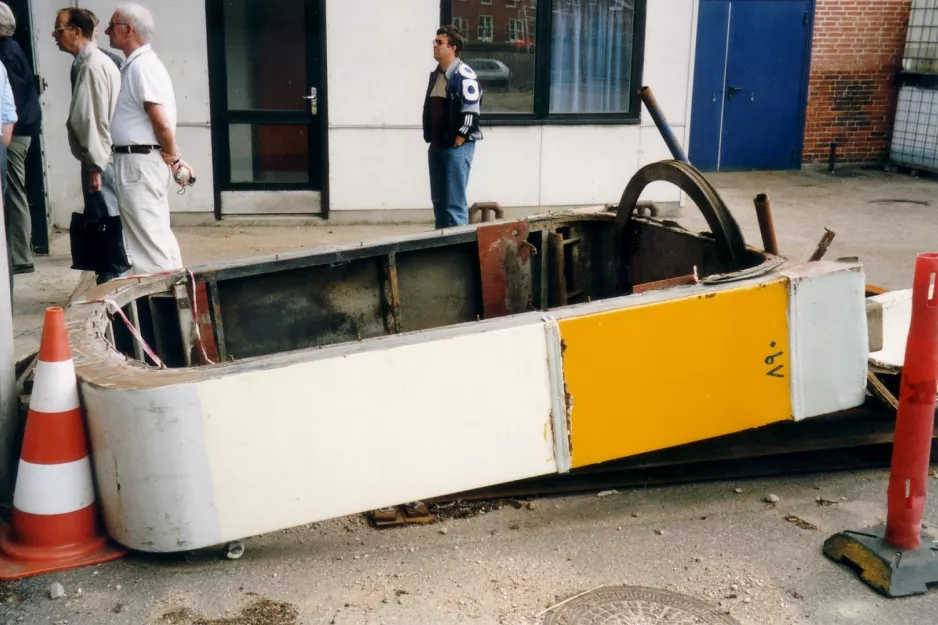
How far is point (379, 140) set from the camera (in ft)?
32.8

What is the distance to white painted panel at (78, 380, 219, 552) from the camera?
3508 mm

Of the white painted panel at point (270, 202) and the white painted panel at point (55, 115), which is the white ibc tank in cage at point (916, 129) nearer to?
the white painted panel at point (270, 202)

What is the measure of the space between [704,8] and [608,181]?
465cm

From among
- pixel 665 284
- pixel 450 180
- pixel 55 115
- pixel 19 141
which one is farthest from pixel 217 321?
pixel 55 115

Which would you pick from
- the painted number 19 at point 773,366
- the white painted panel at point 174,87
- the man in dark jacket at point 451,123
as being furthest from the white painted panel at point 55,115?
the painted number 19 at point 773,366

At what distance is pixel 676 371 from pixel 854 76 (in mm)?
12210

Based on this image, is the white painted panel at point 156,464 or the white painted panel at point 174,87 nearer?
the white painted panel at point 156,464

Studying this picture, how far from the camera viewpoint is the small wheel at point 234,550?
388 centimetres

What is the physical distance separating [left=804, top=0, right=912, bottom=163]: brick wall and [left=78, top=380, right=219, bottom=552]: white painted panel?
516 inches

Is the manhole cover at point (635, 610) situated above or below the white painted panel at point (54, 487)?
below

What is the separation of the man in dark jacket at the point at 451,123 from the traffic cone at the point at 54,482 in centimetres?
442

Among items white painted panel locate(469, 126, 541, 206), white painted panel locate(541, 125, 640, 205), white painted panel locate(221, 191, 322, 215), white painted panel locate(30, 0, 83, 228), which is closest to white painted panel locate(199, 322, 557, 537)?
white painted panel locate(30, 0, 83, 228)

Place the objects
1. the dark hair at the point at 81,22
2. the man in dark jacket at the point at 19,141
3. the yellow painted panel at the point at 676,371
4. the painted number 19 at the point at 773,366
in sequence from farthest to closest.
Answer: the man in dark jacket at the point at 19,141, the dark hair at the point at 81,22, the painted number 19 at the point at 773,366, the yellow painted panel at the point at 676,371

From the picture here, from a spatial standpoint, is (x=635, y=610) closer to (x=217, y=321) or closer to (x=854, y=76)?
(x=217, y=321)
